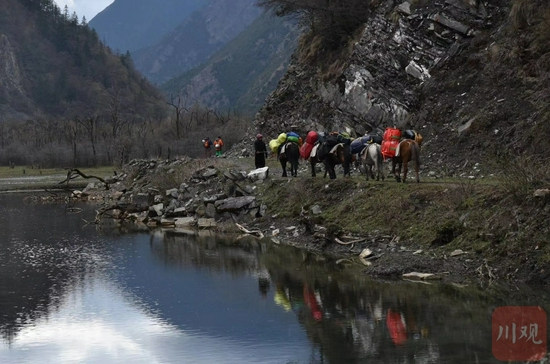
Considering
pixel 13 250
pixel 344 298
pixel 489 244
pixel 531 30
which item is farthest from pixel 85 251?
pixel 531 30

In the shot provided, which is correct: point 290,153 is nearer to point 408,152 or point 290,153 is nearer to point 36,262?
point 408,152

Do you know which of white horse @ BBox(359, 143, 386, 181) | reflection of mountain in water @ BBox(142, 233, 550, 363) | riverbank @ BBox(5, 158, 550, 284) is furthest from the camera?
white horse @ BBox(359, 143, 386, 181)

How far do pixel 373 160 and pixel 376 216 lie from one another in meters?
3.70

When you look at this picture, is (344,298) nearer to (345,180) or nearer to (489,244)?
(489,244)

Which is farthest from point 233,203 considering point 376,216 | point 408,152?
point 408,152

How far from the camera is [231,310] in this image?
739 inches

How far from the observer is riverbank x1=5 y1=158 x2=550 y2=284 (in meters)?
20.3

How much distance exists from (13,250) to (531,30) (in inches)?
850

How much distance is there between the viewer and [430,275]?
67.5ft

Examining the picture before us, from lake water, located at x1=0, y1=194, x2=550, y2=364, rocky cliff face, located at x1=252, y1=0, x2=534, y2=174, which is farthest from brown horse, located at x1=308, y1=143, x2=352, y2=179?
lake water, located at x1=0, y1=194, x2=550, y2=364

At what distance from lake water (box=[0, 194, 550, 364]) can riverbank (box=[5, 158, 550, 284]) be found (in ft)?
3.31

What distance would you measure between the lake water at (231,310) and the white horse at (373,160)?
185 inches

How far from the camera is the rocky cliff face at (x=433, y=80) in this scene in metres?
32.6

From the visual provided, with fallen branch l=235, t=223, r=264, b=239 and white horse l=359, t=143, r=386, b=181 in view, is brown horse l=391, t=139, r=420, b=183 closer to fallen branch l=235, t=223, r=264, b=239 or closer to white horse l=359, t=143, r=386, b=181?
white horse l=359, t=143, r=386, b=181
